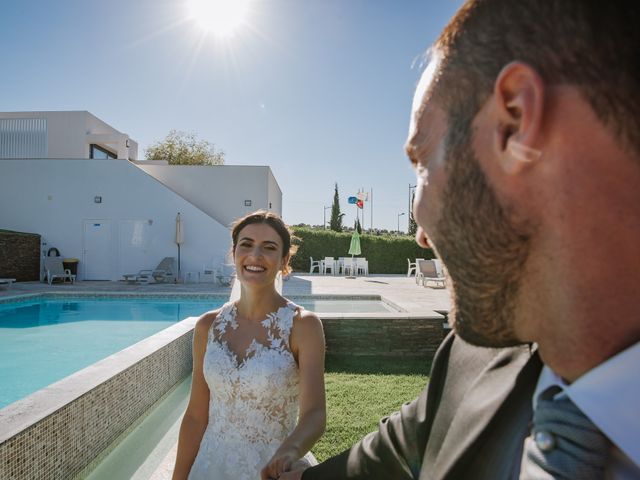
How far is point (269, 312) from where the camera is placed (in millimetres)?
2611

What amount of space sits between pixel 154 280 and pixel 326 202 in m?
39.9

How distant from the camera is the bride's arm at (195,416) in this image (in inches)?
93.1

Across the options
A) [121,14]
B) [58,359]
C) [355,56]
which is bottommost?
[58,359]

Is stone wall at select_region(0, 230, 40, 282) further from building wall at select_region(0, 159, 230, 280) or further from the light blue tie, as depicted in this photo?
the light blue tie

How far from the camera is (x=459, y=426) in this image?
0.86 meters

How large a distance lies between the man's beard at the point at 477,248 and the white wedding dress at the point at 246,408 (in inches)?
73.5

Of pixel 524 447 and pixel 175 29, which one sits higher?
pixel 175 29

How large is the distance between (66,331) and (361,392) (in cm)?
780

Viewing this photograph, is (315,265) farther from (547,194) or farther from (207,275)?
(547,194)

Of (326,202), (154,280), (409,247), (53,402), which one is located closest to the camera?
(53,402)

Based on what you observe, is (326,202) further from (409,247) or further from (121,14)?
(121,14)

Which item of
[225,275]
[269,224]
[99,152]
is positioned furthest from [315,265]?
[269,224]

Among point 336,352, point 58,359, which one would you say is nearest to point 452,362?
point 336,352

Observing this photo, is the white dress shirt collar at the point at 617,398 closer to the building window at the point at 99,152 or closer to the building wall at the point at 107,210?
the building wall at the point at 107,210
